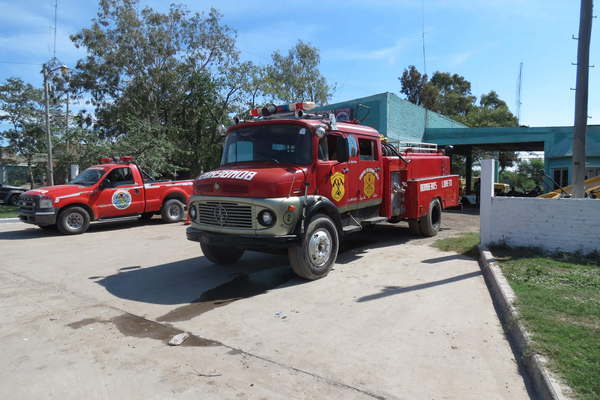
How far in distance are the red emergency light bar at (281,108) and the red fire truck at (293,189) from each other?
0.02 m

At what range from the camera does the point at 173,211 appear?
14.1 meters

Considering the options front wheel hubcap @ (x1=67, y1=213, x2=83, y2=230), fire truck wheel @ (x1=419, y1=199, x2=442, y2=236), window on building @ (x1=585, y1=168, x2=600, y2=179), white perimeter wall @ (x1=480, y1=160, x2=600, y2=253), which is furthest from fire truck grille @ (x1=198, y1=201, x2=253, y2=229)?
window on building @ (x1=585, y1=168, x2=600, y2=179)

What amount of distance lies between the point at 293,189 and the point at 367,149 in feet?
8.84

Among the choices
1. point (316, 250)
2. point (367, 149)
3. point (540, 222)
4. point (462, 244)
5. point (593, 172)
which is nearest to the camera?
point (316, 250)

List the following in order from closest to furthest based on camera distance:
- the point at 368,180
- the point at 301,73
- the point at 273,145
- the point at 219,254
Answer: the point at 273,145 → the point at 219,254 → the point at 368,180 → the point at 301,73

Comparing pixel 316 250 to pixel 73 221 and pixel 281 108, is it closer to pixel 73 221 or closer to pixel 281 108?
pixel 281 108

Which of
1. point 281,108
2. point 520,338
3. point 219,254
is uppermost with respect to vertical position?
point 281,108

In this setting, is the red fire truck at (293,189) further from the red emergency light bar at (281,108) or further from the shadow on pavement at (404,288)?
the shadow on pavement at (404,288)

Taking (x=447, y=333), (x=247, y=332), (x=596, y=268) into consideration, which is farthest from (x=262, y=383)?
(x=596, y=268)

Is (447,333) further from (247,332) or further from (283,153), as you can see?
(283,153)

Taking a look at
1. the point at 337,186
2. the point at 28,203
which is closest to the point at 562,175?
the point at 337,186

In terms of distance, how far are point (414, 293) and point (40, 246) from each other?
886cm

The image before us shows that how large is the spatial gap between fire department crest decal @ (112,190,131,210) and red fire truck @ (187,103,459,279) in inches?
245

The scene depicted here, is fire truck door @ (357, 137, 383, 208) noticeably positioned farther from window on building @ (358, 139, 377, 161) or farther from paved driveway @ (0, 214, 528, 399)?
paved driveway @ (0, 214, 528, 399)
